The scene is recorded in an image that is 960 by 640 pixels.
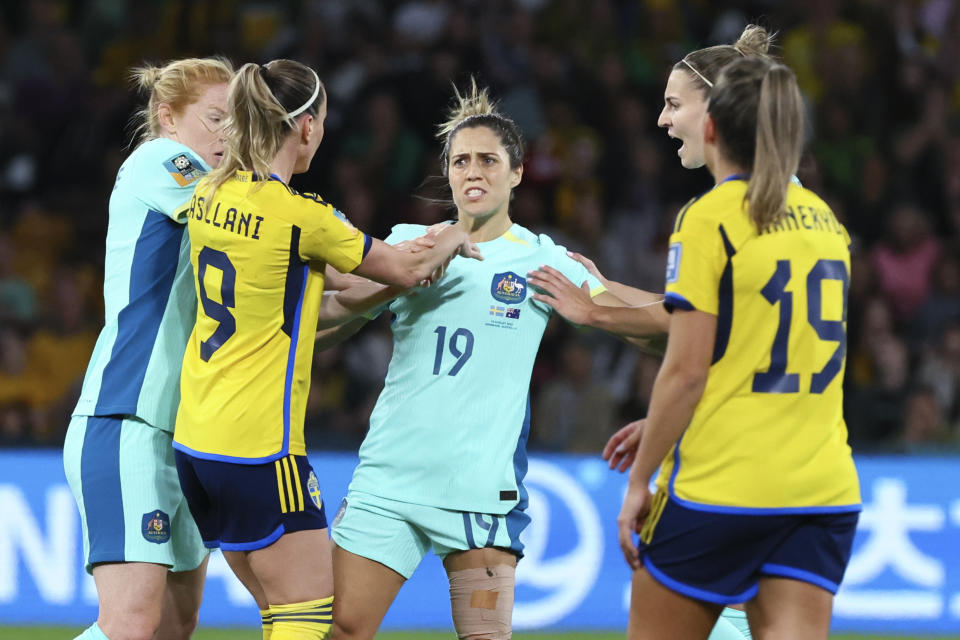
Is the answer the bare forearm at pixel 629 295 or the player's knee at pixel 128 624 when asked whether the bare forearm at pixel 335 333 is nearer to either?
the bare forearm at pixel 629 295

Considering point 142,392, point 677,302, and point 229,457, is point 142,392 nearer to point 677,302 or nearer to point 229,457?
point 229,457

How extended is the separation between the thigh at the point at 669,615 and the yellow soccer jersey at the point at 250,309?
1199mm

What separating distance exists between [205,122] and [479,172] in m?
0.98

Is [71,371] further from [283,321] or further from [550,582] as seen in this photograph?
[283,321]

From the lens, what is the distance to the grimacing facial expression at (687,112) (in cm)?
432

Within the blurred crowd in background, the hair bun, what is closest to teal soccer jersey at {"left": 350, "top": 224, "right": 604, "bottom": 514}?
the hair bun

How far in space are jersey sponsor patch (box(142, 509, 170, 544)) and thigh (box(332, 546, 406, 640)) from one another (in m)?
0.60

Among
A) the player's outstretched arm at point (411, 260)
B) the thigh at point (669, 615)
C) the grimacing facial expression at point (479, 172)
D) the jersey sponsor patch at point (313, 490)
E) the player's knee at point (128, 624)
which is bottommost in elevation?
the player's knee at point (128, 624)

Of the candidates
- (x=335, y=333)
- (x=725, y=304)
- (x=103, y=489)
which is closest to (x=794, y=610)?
(x=725, y=304)

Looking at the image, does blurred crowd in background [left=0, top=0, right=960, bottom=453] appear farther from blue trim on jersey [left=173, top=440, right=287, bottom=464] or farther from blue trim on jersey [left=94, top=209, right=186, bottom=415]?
blue trim on jersey [left=173, top=440, right=287, bottom=464]

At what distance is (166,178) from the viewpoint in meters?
4.14

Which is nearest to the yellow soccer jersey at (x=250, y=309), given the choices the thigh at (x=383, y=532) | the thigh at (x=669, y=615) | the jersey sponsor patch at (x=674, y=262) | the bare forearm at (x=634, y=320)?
the thigh at (x=383, y=532)

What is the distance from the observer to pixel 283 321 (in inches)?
153

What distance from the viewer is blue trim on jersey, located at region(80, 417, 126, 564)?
4008mm
